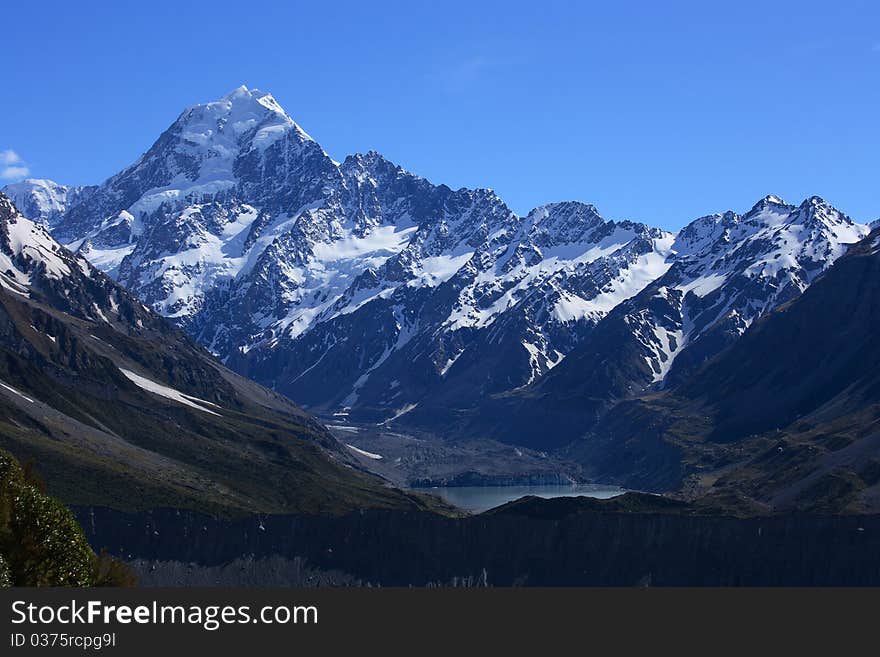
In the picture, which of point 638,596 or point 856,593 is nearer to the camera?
point 638,596

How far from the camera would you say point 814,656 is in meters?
87.1

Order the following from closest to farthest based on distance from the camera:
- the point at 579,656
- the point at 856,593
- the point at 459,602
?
the point at 579,656 < the point at 459,602 < the point at 856,593

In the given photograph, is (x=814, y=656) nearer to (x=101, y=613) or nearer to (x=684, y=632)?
(x=684, y=632)

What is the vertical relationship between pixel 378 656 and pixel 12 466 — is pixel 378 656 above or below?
below

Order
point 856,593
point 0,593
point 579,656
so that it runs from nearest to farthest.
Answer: point 0,593 < point 579,656 < point 856,593

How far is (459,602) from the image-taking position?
302ft

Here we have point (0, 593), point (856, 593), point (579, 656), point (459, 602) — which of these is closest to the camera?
point (0, 593)

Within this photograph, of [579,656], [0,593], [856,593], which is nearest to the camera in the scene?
[0,593]

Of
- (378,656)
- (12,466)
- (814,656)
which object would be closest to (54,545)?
(12,466)

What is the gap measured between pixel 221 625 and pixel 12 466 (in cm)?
2429

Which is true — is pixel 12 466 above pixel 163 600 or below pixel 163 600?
above

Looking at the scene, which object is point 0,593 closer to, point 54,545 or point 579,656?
point 54,545

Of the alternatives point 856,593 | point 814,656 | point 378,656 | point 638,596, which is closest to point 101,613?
point 378,656

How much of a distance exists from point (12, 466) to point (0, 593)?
19.0m
